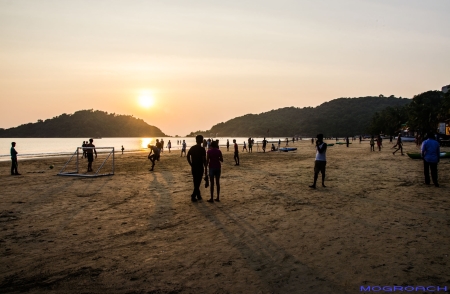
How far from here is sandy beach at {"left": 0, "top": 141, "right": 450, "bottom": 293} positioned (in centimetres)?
417

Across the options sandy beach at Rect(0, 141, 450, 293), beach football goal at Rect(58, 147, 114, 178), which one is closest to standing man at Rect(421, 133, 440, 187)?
sandy beach at Rect(0, 141, 450, 293)

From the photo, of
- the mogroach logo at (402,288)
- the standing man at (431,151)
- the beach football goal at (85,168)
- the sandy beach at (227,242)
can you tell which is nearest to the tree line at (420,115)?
the standing man at (431,151)

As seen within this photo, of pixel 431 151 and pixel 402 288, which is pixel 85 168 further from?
pixel 402 288

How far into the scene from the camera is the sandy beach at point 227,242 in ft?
13.7

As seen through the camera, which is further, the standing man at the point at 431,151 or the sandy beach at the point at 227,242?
the standing man at the point at 431,151

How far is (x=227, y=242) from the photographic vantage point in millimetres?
5785

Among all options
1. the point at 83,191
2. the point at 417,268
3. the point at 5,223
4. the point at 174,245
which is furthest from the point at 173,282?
the point at 83,191

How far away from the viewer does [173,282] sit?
13.7 ft

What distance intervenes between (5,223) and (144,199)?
3.91 metres

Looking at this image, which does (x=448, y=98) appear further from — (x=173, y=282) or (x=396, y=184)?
(x=173, y=282)

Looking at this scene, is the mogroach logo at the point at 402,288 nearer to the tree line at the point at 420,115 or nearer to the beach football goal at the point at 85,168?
the beach football goal at the point at 85,168

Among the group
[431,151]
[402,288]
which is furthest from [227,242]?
[431,151]

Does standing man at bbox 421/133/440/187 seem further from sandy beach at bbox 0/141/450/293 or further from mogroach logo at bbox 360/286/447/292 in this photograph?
mogroach logo at bbox 360/286/447/292

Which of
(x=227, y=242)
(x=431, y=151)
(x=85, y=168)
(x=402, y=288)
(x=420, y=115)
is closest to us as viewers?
(x=402, y=288)
